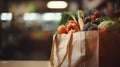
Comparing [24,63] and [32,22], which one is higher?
[32,22]

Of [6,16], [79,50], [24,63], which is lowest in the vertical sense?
[24,63]

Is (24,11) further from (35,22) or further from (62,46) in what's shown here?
(62,46)

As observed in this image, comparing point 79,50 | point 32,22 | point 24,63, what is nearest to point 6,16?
point 32,22

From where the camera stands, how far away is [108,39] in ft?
2.62

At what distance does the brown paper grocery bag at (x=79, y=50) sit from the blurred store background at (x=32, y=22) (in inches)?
25.4

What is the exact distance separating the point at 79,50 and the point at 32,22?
31.1 inches

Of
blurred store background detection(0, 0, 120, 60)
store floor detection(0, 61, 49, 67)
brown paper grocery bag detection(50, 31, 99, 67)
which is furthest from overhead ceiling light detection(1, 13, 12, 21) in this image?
brown paper grocery bag detection(50, 31, 99, 67)

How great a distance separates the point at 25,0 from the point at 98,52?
924mm

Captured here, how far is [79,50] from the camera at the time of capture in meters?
0.83

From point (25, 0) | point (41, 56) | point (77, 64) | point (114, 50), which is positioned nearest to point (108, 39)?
point (114, 50)

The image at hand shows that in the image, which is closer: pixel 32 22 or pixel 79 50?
pixel 79 50

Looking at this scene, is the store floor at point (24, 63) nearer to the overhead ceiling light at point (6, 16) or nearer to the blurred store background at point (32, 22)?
the blurred store background at point (32, 22)

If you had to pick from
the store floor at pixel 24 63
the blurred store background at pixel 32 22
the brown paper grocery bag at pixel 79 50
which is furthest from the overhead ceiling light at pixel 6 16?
the brown paper grocery bag at pixel 79 50

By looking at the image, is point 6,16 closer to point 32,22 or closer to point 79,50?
point 32,22
